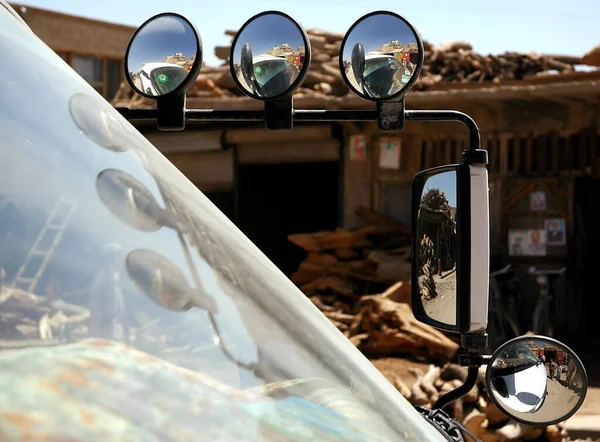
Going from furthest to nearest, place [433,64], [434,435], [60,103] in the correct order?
1. [433,64]
2. [434,435]
3. [60,103]

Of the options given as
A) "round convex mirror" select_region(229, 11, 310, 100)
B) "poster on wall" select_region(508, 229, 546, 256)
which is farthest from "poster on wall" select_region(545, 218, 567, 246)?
"round convex mirror" select_region(229, 11, 310, 100)

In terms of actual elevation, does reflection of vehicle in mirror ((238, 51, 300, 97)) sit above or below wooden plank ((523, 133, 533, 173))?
above

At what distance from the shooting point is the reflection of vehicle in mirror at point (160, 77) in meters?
2.03

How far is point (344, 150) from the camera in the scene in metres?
11.7

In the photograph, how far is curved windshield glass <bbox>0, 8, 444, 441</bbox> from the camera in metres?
1.09

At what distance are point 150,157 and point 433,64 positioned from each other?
10.7 m

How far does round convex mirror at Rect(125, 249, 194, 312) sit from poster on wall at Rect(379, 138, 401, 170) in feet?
33.0

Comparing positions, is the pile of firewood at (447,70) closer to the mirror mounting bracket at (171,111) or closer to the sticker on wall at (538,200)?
the sticker on wall at (538,200)

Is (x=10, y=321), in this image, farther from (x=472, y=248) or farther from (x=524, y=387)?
(x=524, y=387)

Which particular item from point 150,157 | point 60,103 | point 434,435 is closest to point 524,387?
point 434,435

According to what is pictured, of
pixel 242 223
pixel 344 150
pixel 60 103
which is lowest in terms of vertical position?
pixel 242 223

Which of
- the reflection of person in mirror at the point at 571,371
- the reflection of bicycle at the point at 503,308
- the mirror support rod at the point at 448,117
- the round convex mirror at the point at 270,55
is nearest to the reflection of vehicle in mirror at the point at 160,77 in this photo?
the round convex mirror at the point at 270,55

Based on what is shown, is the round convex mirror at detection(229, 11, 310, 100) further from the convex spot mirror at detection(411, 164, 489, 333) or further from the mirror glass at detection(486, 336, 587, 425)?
the mirror glass at detection(486, 336, 587, 425)

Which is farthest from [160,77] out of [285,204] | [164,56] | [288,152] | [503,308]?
[285,204]
